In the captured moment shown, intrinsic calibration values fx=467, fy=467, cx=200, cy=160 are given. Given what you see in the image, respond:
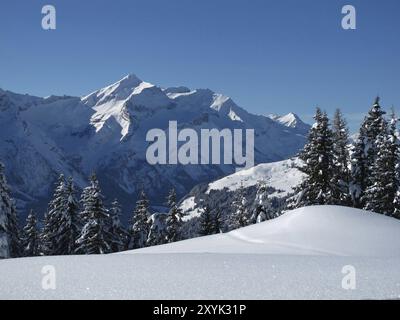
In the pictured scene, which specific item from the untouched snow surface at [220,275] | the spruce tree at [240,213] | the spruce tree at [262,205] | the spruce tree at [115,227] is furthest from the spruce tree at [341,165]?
the untouched snow surface at [220,275]

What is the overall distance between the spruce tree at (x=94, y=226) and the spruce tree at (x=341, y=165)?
18.2 m

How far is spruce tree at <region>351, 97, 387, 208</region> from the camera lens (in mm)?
36625

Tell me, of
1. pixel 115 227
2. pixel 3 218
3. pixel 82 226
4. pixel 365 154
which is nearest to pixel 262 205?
pixel 365 154

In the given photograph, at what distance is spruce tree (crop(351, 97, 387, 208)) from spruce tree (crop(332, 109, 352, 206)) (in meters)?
0.75

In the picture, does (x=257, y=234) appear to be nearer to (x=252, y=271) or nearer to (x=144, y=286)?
(x=252, y=271)

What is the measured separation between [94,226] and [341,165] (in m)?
20.5

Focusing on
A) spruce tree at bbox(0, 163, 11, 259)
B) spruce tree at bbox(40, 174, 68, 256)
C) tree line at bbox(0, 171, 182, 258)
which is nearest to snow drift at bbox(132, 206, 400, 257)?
spruce tree at bbox(0, 163, 11, 259)

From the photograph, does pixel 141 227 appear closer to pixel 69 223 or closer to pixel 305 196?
pixel 69 223

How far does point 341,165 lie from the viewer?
37.7m

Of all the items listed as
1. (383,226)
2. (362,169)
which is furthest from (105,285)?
(362,169)

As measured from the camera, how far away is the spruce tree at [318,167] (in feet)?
116

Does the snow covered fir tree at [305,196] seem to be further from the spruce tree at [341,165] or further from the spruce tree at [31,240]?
the spruce tree at [31,240]

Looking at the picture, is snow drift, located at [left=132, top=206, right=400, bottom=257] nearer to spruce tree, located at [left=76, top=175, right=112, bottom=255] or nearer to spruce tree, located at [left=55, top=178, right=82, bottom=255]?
spruce tree, located at [left=76, top=175, right=112, bottom=255]

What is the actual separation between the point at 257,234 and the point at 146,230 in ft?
112
